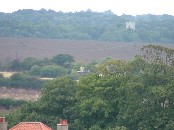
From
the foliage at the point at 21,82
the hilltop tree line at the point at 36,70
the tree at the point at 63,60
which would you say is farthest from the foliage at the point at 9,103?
the tree at the point at 63,60

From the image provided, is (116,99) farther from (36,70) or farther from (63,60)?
(63,60)

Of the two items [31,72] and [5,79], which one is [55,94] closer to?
[5,79]

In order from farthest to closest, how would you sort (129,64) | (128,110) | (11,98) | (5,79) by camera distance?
(5,79) < (11,98) < (129,64) < (128,110)

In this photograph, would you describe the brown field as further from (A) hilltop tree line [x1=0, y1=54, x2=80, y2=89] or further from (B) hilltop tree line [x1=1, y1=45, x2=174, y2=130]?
(B) hilltop tree line [x1=1, y1=45, x2=174, y2=130]

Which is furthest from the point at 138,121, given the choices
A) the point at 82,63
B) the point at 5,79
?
the point at 82,63

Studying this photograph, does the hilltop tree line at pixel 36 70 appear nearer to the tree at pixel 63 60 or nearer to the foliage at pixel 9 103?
the tree at pixel 63 60
